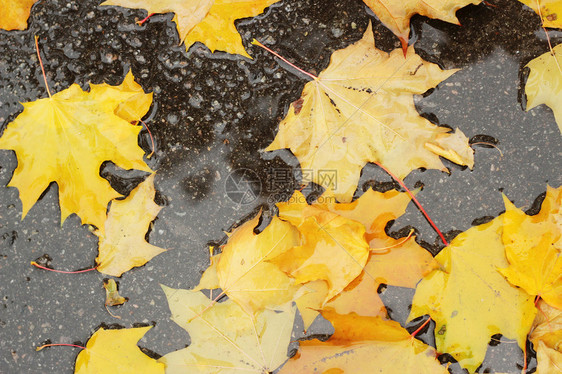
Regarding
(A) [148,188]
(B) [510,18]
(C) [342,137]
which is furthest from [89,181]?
(B) [510,18]

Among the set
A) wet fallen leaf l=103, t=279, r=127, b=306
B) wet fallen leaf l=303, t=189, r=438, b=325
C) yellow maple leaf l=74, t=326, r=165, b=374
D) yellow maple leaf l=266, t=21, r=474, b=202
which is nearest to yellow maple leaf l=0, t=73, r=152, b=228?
wet fallen leaf l=103, t=279, r=127, b=306

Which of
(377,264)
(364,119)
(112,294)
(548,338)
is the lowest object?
(548,338)

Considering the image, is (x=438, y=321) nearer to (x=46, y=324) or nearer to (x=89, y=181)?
(x=89, y=181)

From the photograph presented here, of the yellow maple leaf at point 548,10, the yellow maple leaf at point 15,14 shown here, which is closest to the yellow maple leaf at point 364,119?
the yellow maple leaf at point 548,10

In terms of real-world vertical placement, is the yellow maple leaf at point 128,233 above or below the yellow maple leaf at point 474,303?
above

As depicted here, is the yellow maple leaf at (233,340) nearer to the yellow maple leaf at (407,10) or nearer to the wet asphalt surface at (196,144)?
the wet asphalt surface at (196,144)

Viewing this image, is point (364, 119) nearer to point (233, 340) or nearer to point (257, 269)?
point (257, 269)

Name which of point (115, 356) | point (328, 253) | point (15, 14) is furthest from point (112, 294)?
point (15, 14)
